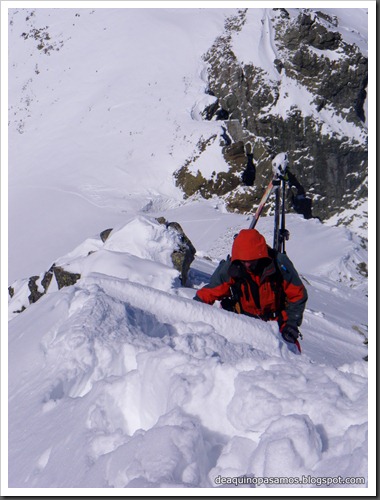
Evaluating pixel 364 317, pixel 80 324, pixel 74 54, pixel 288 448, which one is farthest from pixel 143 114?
pixel 288 448

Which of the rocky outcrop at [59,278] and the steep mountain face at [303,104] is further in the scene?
the steep mountain face at [303,104]

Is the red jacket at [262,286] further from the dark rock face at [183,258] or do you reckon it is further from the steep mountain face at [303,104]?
the steep mountain face at [303,104]

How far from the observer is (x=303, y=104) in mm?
20703

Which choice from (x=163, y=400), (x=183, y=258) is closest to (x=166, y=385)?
(x=163, y=400)

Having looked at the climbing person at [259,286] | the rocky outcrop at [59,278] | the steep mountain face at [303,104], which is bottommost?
the rocky outcrop at [59,278]

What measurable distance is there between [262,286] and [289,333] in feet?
1.39

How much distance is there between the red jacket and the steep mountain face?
15.2m

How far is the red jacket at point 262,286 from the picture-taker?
4211 mm

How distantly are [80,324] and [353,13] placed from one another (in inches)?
969

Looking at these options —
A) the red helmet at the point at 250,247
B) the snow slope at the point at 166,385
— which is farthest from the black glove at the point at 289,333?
the red helmet at the point at 250,247

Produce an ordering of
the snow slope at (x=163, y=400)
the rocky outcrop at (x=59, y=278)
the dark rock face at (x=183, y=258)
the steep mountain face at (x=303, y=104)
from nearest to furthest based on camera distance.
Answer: the snow slope at (x=163, y=400) < the rocky outcrop at (x=59, y=278) < the dark rock face at (x=183, y=258) < the steep mountain face at (x=303, y=104)

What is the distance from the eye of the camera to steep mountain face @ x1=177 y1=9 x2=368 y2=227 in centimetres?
2045

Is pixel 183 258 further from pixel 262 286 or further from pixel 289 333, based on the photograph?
pixel 289 333

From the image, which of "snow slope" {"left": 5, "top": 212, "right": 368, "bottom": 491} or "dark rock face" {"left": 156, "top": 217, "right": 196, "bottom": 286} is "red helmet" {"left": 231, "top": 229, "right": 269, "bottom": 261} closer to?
"snow slope" {"left": 5, "top": 212, "right": 368, "bottom": 491}
